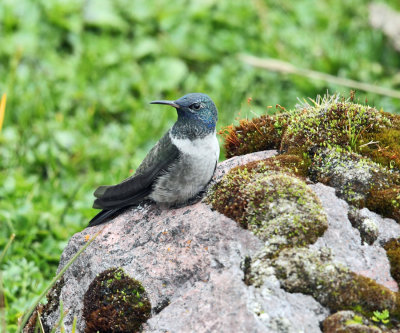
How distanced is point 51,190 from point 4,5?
419 cm

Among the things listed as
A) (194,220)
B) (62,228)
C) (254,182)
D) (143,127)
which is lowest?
(62,228)

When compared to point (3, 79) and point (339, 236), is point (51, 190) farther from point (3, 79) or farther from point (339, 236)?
point (339, 236)

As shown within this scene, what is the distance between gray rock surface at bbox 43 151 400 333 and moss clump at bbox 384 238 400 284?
0.13 feet

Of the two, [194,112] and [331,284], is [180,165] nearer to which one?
[194,112]

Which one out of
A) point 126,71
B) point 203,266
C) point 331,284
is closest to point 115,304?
point 203,266

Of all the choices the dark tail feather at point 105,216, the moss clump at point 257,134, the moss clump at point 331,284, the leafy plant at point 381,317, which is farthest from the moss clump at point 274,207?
the dark tail feather at point 105,216

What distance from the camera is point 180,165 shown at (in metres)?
4.19

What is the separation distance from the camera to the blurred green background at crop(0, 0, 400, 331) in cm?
745

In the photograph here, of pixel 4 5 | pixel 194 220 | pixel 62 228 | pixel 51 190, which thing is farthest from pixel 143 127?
pixel 194 220

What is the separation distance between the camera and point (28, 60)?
922cm

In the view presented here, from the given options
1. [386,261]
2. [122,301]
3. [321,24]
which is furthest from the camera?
[321,24]

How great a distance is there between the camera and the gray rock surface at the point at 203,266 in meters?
3.13

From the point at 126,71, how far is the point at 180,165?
208 inches

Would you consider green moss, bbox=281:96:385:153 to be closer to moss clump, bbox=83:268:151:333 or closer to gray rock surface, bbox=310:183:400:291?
gray rock surface, bbox=310:183:400:291
